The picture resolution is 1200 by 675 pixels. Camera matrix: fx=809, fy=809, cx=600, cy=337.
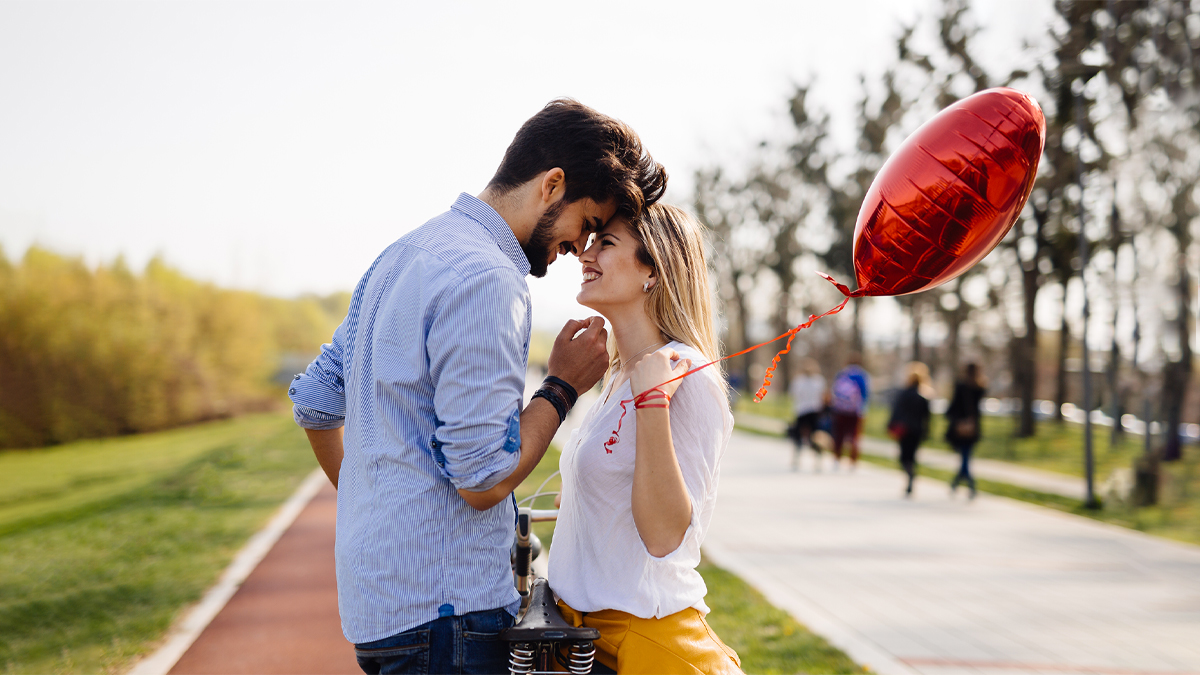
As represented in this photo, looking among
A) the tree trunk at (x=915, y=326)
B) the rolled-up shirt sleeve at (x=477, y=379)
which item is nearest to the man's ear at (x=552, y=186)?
the rolled-up shirt sleeve at (x=477, y=379)

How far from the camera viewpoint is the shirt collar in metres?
1.86

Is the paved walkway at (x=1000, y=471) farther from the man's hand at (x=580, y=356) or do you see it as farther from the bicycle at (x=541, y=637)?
the man's hand at (x=580, y=356)

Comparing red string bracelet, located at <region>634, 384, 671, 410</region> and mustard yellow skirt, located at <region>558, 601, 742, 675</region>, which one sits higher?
red string bracelet, located at <region>634, 384, 671, 410</region>

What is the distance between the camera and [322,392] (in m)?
2.16

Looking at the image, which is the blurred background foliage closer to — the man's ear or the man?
the man

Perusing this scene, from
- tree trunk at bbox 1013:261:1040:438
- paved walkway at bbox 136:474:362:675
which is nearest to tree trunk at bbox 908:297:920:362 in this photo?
tree trunk at bbox 1013:261:1040:438

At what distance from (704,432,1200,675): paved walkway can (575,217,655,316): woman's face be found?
3.54 meters

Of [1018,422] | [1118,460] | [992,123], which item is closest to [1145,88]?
[1118,460]

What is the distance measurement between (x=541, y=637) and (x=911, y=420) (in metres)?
11.5

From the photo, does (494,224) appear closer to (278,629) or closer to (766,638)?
(766,638)

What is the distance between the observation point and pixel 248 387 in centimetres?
2650

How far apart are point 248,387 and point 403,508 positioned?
89.3ft

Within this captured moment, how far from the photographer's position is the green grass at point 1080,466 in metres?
10.8

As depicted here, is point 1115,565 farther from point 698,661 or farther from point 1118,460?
point 1118,460
